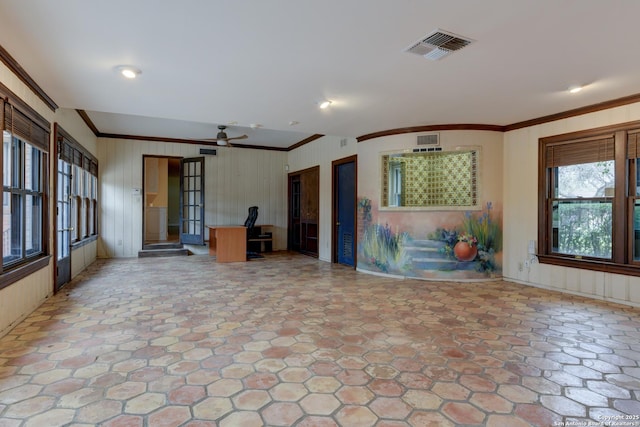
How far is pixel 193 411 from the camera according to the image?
1979mm

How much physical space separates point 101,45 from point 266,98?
187 cm

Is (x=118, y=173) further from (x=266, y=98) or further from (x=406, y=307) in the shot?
(x=406, y=307)

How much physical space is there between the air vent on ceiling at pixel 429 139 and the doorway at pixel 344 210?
1.42 metres

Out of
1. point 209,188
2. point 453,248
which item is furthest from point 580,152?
point 209,188

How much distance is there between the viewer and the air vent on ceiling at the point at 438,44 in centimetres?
274

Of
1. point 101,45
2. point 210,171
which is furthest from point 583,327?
point 210,171

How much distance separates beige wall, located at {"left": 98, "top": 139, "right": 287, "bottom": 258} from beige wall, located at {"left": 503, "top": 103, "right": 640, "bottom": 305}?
18.9 feet

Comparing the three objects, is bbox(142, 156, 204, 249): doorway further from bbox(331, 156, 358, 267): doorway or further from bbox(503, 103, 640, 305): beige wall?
bbox(503, 103, 640, 305): beige wall

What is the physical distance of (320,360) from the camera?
8.71ft

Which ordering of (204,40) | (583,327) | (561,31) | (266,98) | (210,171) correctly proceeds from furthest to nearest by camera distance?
(210,171) < (266,98) < (583,327) < (204,40) < (561,31)

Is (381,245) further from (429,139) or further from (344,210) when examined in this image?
(429,139)

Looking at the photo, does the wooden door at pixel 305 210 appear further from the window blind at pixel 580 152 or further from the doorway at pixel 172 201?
the window blind at pixel 580 152

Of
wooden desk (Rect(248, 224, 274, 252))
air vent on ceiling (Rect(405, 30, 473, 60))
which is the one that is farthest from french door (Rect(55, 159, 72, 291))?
air vent on ceiling (Rect(405, 30, 473, 60))

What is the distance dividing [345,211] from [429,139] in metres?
2.24
